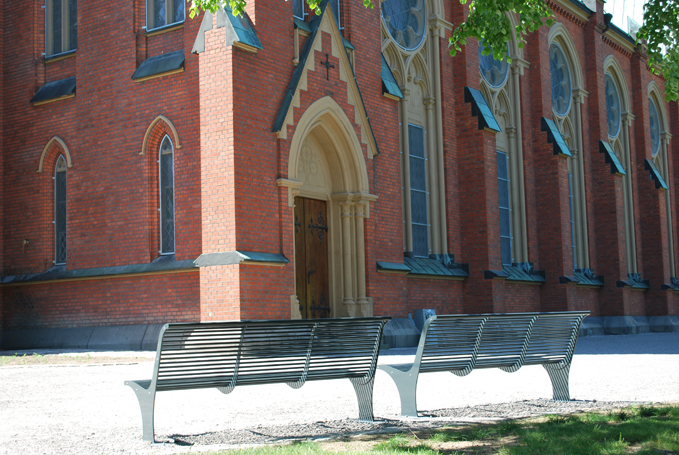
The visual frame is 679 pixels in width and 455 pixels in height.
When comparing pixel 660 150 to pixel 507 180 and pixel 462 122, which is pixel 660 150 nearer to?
pixel 507 180

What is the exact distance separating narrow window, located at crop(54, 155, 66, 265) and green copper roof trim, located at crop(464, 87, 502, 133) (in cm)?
1000

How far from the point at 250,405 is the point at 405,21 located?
14259mm

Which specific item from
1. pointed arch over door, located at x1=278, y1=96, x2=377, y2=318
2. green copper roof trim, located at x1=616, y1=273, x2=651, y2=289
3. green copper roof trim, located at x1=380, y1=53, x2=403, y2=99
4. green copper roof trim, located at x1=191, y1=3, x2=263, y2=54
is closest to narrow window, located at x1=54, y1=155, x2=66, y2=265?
green copper roof trim, located at x1=191, y1=3, x2=263, y2=54

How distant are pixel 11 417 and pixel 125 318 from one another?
8194mm

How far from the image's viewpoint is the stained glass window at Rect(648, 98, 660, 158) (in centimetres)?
3469

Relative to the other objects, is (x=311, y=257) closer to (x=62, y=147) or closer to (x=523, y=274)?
(x=62, y=147)

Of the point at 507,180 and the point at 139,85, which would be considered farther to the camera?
the point at 507,180

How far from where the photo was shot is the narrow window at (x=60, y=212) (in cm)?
1619

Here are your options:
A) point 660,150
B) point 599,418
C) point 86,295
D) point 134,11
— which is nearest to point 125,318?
point 86,295

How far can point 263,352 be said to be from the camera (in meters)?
6.03

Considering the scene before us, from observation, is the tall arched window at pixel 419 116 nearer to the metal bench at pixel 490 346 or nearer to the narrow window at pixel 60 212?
the narrow window at pixel 60 212

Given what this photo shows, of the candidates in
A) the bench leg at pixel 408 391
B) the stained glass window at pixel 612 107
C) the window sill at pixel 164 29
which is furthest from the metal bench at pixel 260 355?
the stained glass window at pixel 612 107

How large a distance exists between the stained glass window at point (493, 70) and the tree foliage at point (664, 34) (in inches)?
415

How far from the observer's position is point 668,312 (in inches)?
1169
